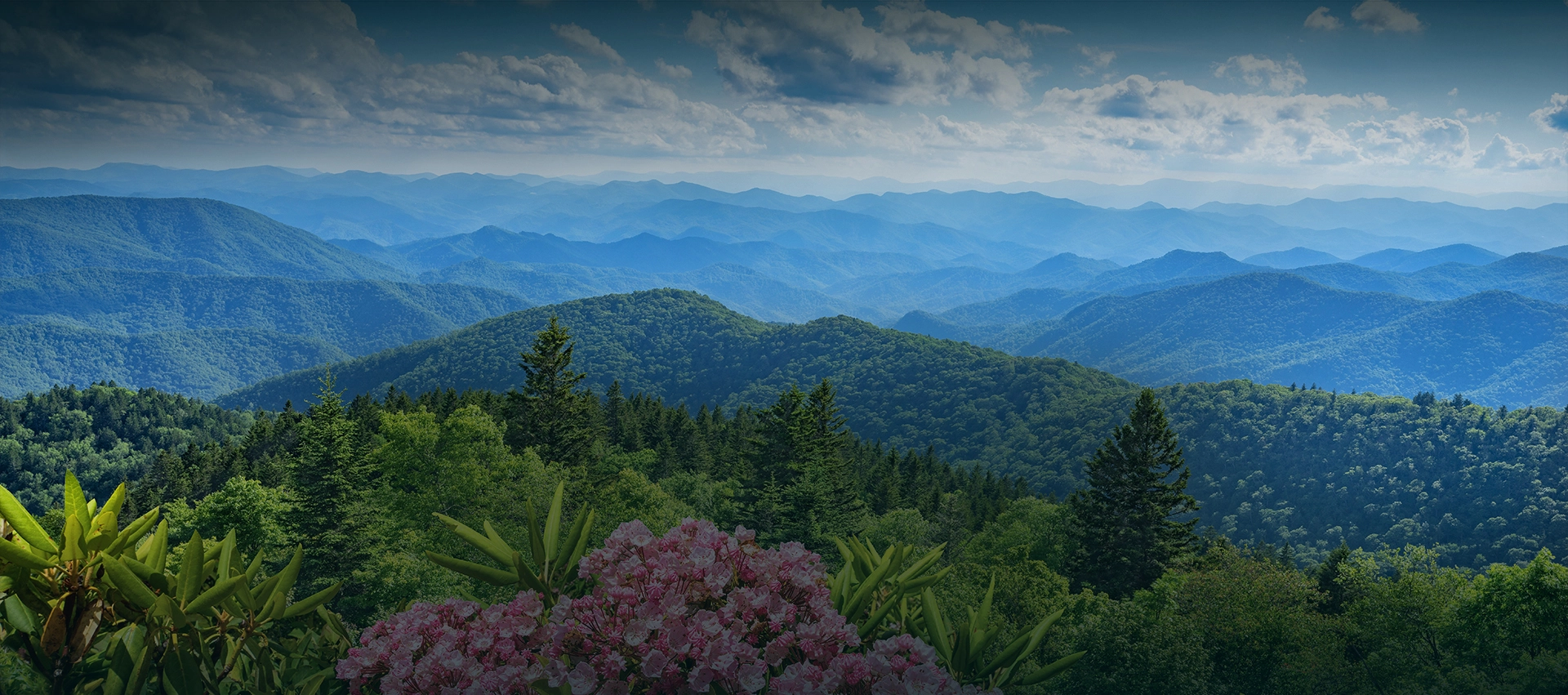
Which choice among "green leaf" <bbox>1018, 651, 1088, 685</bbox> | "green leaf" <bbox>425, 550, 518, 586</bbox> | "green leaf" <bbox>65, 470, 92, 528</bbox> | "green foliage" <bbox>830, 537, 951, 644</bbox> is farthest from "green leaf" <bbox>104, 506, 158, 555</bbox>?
"green leaf" <bbox>1018, 651, 1088, 685</bbox>

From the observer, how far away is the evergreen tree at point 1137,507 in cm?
2806

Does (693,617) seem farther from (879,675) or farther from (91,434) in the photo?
(91,434)

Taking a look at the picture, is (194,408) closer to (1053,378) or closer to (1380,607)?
(1380,607)

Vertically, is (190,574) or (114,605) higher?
(190,574)

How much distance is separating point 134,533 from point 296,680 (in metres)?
1.22

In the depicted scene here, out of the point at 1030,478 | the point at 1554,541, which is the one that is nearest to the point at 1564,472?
the point at 1554,541

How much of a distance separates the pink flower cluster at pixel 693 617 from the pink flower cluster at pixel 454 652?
Result: 165mm

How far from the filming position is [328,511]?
85.1ft

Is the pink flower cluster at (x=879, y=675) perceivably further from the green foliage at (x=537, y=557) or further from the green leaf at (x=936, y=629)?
the green foliage at (x=537, y=557)

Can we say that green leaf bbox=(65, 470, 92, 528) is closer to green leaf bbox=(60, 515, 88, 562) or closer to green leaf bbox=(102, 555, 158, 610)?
green leaf bbox=(60, 515, 88, 562)

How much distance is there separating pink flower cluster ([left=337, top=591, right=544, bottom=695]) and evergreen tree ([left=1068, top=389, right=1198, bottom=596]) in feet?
92.9

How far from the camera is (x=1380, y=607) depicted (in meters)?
19.8

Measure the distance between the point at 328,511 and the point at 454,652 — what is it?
89.6 ft

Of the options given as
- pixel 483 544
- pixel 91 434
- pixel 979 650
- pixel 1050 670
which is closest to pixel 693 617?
pixel 483 544
